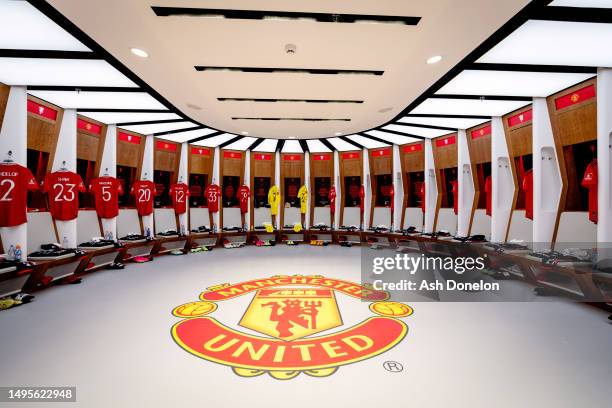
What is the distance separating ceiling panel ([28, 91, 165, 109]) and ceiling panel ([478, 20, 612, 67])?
513 centimetres

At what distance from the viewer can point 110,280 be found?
499 centimetres

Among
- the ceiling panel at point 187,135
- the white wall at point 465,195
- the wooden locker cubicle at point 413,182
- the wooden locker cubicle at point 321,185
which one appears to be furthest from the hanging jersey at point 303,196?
the white wall at point 465,195

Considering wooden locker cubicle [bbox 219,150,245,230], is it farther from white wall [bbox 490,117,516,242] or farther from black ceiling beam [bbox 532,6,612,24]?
black ceiling beam [bbox 532,6,612,24]

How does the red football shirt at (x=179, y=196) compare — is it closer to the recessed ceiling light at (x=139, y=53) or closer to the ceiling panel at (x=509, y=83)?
the recessed ceiling light at (x=139, y=53)

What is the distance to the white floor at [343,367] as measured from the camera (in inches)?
77.5

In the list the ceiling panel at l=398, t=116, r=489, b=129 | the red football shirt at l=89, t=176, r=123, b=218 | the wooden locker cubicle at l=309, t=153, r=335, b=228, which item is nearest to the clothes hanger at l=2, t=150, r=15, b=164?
the red football shirt at l=89, t=176, r=123, b=218

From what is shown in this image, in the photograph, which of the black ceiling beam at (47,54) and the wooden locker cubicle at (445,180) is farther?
the wooden locker cubicle at (445,180)

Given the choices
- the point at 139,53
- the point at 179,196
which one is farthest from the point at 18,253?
the point at 179,196

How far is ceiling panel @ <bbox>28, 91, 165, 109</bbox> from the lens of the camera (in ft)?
15.1

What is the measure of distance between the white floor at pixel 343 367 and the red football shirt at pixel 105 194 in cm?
227

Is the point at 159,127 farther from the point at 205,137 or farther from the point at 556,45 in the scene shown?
the point at 556,45

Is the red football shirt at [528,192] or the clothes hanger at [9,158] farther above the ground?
the clothes hanger at [9,158]

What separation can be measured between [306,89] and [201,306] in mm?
3486

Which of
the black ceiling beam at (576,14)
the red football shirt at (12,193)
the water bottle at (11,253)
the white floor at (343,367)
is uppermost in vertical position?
the black ceiling beam at (576,14)
